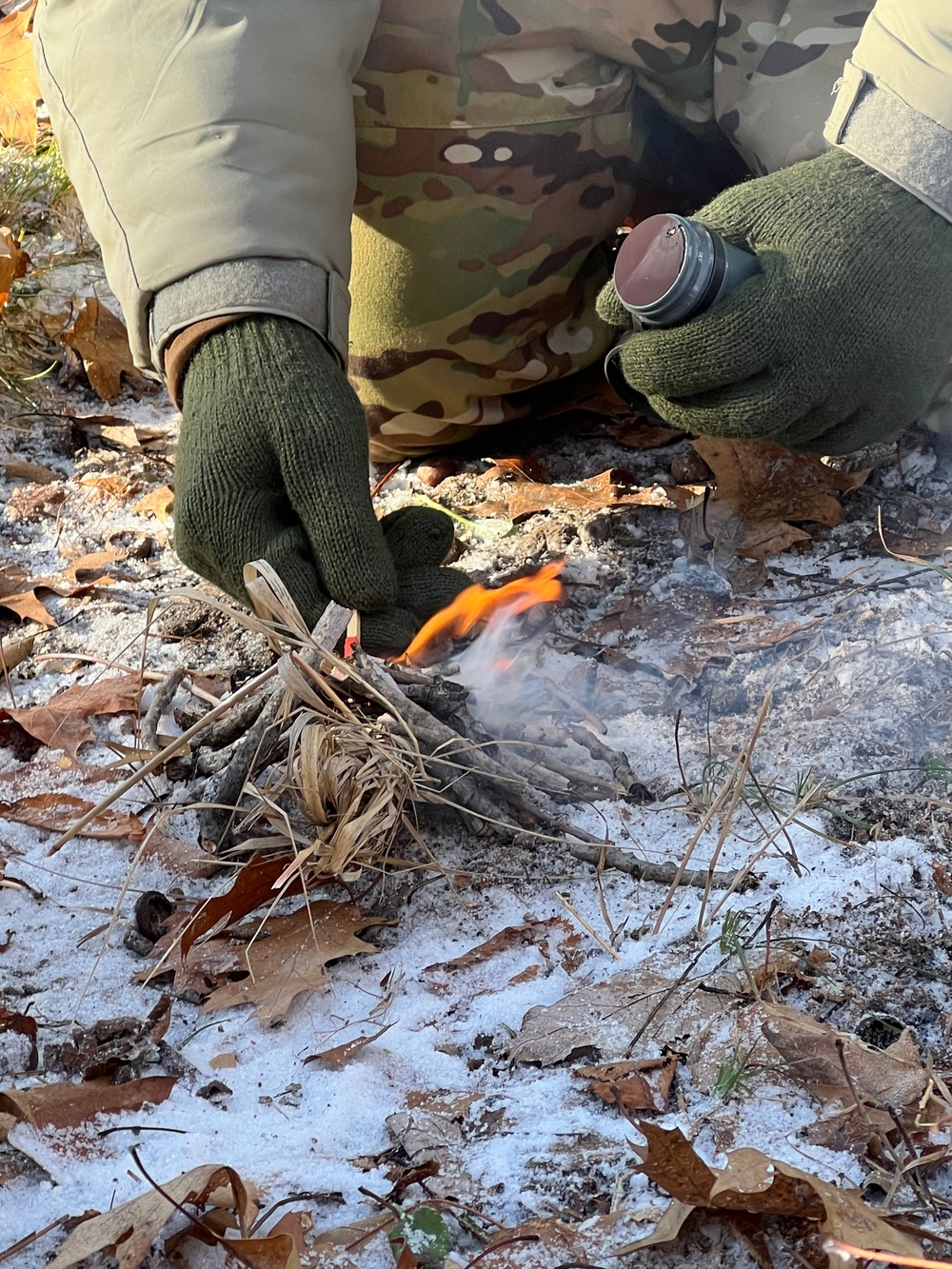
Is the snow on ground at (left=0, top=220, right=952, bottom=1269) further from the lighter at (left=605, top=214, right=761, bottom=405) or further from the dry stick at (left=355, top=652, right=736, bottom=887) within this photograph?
the lighter at (left=605, top=214, right=761, bottom=405)

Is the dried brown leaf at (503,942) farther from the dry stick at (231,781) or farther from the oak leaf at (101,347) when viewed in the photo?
the oak leaf at (101,347)

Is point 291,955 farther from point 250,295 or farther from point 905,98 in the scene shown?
point 905,98

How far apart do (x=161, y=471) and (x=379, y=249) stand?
27.2 inches

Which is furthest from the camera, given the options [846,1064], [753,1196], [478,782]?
[478,782]

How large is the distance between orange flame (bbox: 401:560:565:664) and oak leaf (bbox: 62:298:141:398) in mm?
1334

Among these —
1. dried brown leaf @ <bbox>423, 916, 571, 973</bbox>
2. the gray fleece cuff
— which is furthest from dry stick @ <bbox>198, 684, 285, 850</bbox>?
the gray fleece cuff

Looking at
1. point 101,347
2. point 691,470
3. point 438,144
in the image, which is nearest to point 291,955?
point 691,470

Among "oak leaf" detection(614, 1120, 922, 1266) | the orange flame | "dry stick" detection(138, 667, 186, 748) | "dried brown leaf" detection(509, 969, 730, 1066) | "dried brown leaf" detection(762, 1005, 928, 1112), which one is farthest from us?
the orange flame

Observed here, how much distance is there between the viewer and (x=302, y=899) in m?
1.36

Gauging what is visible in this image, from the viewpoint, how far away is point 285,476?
5.41 ft

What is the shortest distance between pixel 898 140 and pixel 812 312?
28cm

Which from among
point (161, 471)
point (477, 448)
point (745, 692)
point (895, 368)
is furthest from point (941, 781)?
point (161, 471)

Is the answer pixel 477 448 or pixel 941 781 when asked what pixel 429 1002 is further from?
pixel 477 448

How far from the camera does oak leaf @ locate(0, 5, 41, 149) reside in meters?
3.46
